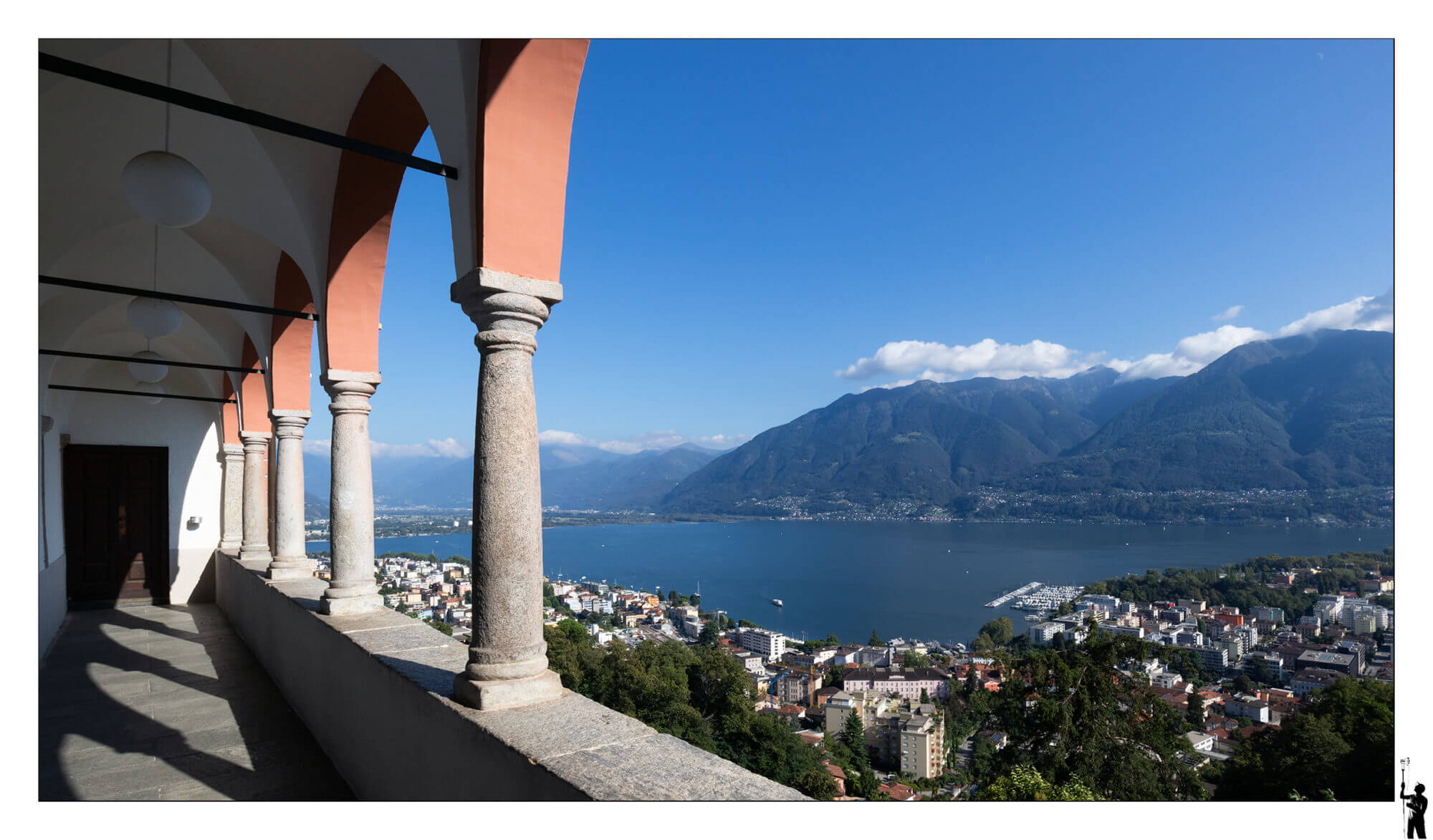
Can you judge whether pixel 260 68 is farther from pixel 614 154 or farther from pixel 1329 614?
pixel 1329 614

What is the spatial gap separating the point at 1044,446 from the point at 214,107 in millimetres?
154369

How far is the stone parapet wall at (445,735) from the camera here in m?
1.92

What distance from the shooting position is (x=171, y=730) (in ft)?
15.5

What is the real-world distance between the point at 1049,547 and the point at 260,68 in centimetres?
7677

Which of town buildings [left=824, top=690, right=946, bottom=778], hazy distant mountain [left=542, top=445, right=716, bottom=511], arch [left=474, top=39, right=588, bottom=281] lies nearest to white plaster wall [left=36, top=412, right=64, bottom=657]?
arch [left=474, top=39, right=588, bottom=281]

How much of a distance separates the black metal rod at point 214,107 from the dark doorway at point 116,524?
10373mm

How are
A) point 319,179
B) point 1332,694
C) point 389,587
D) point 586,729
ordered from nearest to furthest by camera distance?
1. point 586,729
2. point 319,179
3. point 1332,694
4. point 389,587

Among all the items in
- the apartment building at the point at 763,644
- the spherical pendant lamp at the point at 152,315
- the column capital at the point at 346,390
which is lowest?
the apartment building at the point at 763,644

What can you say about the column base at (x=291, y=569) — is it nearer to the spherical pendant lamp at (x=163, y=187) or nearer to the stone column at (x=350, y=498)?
the stone column at (x=350, y=498)

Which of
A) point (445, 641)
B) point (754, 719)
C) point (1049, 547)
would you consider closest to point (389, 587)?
point (754, 719)

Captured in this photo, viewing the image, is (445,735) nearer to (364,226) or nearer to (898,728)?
(364,226)

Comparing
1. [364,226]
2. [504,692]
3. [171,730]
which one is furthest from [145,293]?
[504,692]

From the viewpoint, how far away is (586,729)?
2.32 meters

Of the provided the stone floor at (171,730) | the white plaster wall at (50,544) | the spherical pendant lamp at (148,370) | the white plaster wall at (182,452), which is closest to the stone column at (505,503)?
the stone floor at (171,730)
